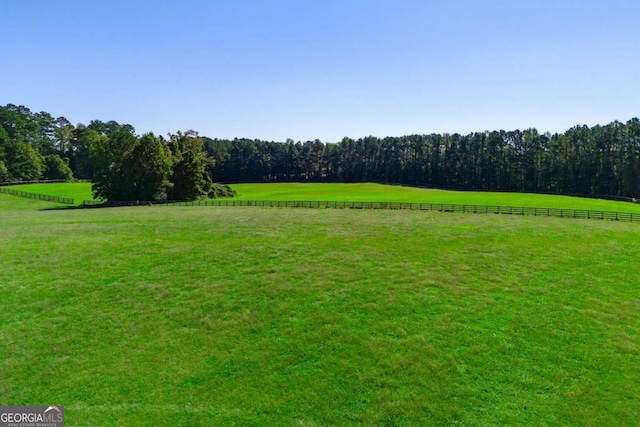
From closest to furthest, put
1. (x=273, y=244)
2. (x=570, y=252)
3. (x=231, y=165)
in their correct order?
(x=570, y=252)
(x=273, y=244)
(x=231, y=165)

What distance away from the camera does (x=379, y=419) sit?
39.0ft

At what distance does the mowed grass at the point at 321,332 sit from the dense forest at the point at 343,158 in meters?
42.9

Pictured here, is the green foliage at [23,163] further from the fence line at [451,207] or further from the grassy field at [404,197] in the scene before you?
the fence line at [451,207]

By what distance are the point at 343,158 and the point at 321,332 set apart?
456 ft

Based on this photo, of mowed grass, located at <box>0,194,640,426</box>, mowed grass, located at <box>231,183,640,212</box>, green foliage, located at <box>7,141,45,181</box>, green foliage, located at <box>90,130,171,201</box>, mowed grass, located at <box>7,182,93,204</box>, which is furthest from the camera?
green foliage, located at <box>7,141,45,181</box>

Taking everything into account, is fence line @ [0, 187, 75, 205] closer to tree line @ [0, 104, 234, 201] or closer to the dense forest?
tree line @ [0, 104, 234, 201]

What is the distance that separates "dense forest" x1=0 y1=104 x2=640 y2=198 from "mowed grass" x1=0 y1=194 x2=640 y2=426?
42.9 metres

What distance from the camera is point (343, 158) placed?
502 ft

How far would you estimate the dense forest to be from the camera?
71.8m

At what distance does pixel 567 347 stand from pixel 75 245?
32263 mm

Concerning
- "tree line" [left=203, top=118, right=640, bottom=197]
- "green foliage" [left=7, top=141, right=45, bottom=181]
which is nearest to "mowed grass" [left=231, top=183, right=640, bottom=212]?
"tree line" [left=203, top=118, right=640, bottom=197]

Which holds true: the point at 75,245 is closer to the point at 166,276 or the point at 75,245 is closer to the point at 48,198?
the point at 166,276

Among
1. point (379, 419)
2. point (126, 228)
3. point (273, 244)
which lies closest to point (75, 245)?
point (126, 228)

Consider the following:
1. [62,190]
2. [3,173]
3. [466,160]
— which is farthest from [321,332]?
[466,160]
